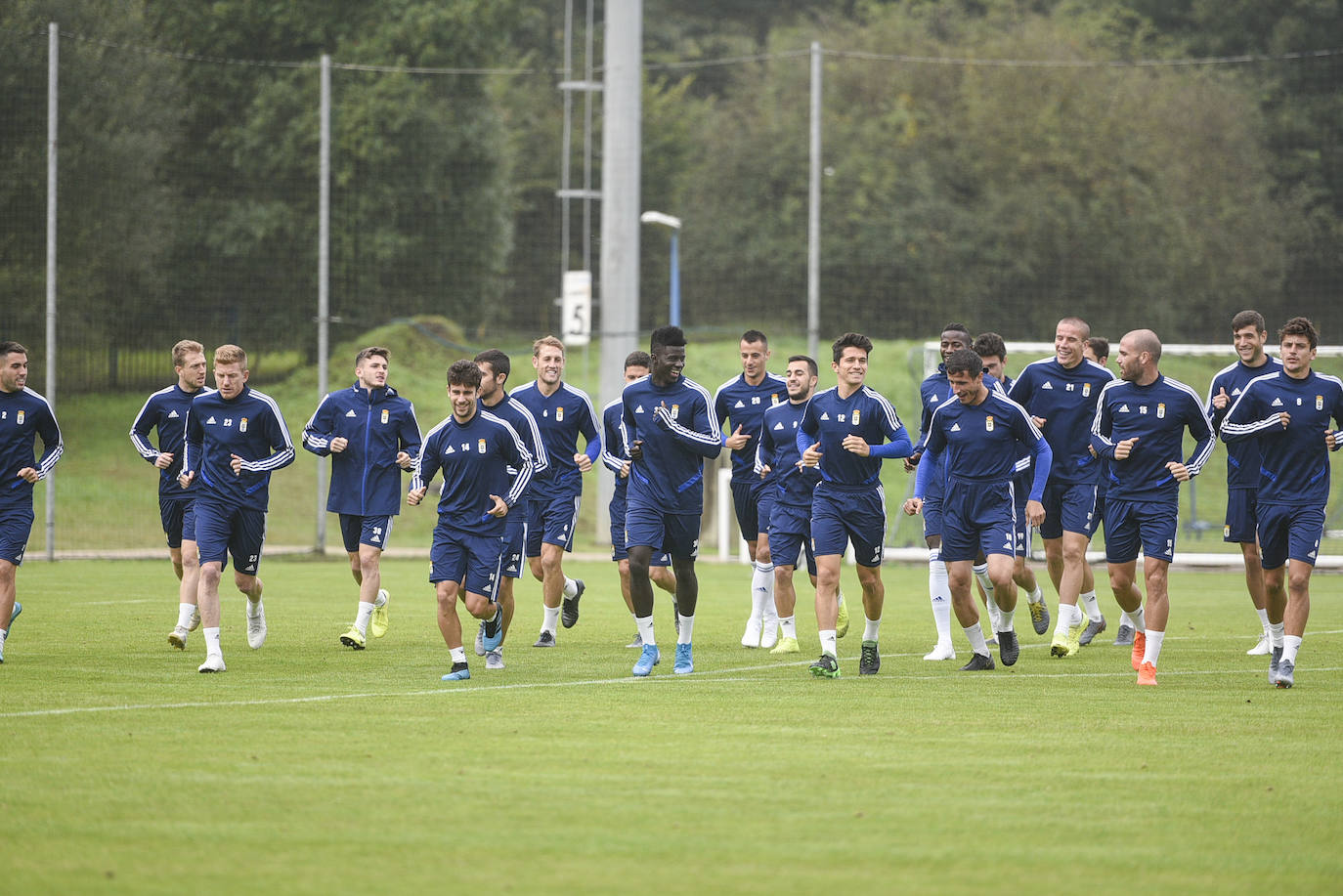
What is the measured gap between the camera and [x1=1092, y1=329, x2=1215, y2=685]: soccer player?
435 inches

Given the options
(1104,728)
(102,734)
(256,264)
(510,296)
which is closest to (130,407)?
(256,264)

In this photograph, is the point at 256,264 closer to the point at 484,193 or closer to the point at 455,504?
the point at 484,193

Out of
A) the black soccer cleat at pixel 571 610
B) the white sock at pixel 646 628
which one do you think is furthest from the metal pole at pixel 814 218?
the white sock at pixel 646 628

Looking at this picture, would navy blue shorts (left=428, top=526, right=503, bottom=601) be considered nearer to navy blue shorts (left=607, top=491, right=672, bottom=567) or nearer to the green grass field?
the green grass field

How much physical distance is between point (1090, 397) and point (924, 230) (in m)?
27.3

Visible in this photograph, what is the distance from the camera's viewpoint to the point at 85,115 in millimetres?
29984

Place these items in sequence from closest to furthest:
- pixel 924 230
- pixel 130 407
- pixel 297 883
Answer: pixel 297 883 → pixel 130 407 → pixel 924 230

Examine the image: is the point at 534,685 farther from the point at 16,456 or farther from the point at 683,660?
the point at 16,456

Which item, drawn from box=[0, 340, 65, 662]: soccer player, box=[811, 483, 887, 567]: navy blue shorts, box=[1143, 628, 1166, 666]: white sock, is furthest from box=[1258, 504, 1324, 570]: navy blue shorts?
box=[0, 340, 65, 662]: soccer player

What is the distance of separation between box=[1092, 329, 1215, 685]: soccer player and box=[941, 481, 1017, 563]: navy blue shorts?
0.71 metres

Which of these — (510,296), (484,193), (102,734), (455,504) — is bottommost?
(102,734)

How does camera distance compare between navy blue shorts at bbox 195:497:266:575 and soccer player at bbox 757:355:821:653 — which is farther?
soccer player at bbox 757:355:821:653

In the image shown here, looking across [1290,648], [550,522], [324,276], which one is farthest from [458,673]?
[324,276]

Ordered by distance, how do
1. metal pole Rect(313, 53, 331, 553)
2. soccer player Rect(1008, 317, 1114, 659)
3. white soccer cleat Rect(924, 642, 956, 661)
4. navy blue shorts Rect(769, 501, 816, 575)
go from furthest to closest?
1. metal pole Rect(313, 53, 331, 553)
2. soccer player Rect(1008, 317, 1114, 659)
3. white soccer cleat Rect(924, 642, 956, 661)
4. navy blue shorts Rect(769, 501, 816, 575)
